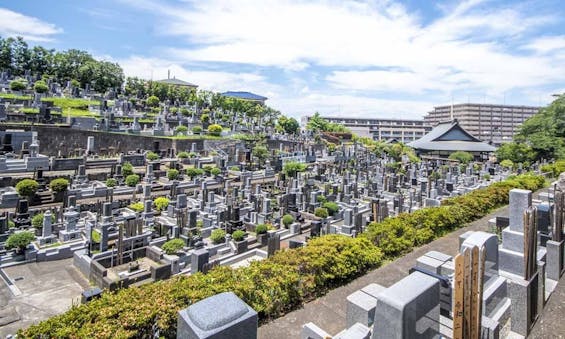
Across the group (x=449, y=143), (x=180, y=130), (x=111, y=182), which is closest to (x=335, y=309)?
(x=111, y=182)

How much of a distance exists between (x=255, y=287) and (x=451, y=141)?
60.7 meters

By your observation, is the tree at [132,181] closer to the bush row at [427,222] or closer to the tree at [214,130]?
the bush row at [427,222]

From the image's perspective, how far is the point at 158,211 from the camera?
1900 centimetres

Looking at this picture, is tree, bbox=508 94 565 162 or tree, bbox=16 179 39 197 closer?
tree, bbox=16 179 39 197

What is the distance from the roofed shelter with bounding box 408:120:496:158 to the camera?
53000 mm

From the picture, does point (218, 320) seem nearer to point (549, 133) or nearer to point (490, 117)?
point (549, 133)

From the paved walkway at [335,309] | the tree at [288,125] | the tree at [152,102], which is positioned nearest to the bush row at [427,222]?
the paved walkway at [335,309]

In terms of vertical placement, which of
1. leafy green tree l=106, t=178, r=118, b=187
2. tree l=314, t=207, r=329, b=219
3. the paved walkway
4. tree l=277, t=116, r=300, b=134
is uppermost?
tree l=277, t=116, r=300, b=134

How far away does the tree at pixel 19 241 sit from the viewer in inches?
493

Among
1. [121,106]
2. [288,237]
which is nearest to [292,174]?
[288,237]

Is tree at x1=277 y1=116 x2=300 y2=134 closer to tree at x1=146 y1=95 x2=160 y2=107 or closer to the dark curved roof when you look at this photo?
the dark curved roof

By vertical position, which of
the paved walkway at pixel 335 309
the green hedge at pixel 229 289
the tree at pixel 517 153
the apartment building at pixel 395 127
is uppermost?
the apartment building at pixel 395 127

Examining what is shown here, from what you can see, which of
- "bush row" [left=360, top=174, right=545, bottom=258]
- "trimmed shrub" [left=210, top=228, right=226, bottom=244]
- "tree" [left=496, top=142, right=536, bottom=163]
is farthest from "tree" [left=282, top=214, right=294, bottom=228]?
"tree" [left=496, top=142, right=536, bottom=163]

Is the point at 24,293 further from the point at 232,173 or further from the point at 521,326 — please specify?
the point at 232,173
